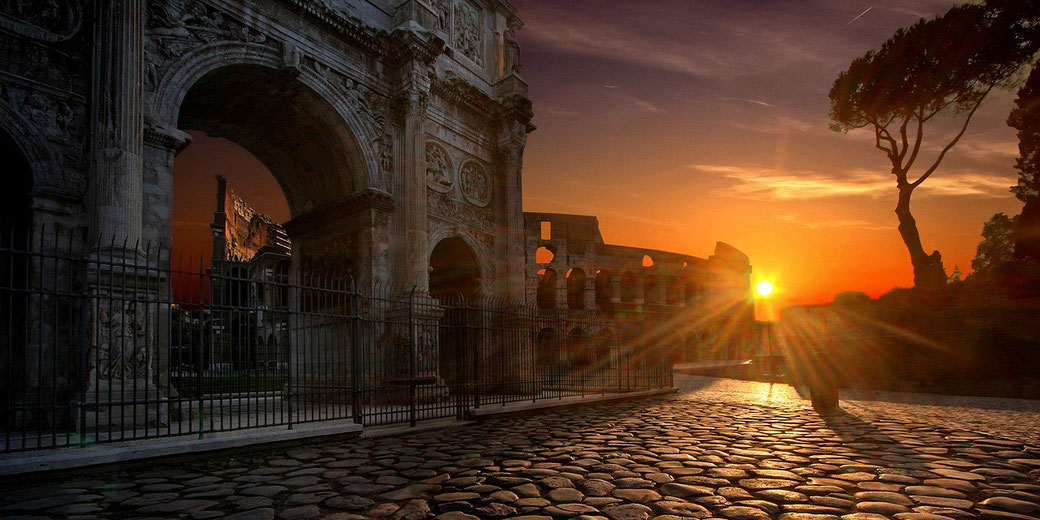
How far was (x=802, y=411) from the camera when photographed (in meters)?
8.85

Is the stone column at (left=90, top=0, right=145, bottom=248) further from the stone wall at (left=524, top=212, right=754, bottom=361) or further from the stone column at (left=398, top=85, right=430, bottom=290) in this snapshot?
the stone wall at (left=524, top=212, right=754, bottom=361)

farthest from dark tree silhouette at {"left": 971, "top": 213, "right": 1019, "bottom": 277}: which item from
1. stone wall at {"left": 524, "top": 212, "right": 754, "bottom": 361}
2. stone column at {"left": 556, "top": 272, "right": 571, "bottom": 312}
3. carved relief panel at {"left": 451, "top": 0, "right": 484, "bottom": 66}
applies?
carved relief panel at {"left": 451, "top": 0, "right": 484, "bottom": 66}

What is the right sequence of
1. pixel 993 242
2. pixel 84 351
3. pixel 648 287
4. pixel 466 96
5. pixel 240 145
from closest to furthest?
pixel 84 351 < pixel 240 145 < pixel 466 96 < pixel 993 242 < pixel 648 287

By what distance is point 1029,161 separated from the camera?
20516 mm

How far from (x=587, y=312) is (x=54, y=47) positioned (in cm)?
3203

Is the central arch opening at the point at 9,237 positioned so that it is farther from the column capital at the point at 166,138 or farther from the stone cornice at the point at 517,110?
the stone cornice at the point at 517,110

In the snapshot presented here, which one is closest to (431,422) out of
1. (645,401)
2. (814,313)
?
(645,401)

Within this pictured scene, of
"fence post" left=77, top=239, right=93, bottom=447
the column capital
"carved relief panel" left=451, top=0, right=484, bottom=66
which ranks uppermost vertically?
"carved relief panel" left=451, top=0, right=484, bottom=66

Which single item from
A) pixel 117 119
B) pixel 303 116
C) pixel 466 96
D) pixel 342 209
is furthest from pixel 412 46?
pixel 117 119

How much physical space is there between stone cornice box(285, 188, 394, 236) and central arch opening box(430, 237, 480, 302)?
2.49 m

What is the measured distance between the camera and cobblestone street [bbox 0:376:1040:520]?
3.22m

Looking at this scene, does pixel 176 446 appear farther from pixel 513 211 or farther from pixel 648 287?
pixel 648 287

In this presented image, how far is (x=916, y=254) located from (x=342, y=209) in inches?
824

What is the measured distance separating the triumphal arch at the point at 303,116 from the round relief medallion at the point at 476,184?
4cm
